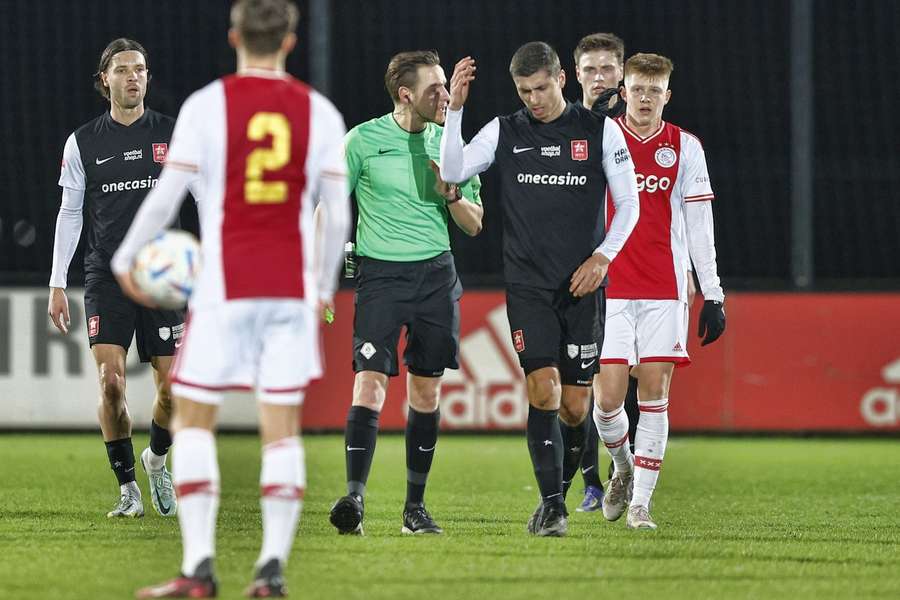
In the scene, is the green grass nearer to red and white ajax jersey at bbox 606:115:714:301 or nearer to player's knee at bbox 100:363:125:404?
player's knee at bbox 100:363:125:404

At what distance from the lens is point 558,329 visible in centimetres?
691

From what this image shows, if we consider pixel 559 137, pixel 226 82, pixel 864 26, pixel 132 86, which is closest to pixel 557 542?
pixel 559 137

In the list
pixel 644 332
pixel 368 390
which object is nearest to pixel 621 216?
pixel 644 332

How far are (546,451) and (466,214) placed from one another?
110 centimetres

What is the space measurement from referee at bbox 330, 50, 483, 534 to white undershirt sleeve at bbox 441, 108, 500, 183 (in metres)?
0.10

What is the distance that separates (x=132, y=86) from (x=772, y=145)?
1134 centimetres

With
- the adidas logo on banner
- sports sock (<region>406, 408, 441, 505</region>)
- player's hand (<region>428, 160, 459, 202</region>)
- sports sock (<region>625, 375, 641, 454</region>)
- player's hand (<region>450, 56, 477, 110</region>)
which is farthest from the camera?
the adidas logo on banner

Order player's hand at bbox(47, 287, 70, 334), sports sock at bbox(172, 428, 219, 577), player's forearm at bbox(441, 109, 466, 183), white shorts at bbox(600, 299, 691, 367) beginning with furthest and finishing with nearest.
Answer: player's hand at bbox(47, 287, 70, 334), white shorts at bbox(600, 299, 691, 367), player's forearm at bbox(441, 109, 466, 183), sports sock at bbox(172, 428, 219, 577)

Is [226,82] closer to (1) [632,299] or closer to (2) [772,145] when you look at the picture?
(1) [632,299]

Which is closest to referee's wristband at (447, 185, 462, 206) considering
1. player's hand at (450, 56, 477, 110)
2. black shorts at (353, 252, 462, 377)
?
black shorts at (353, 252, 462, 377)

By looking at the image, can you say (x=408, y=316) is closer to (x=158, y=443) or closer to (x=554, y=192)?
(x=554, y=192)

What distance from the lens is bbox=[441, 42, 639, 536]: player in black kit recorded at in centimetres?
681

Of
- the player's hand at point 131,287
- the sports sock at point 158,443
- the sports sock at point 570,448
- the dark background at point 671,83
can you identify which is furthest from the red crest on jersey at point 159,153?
the dark background at point 671,83

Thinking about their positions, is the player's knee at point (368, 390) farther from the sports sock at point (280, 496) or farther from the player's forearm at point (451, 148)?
the sports sock at point (280, 496)
